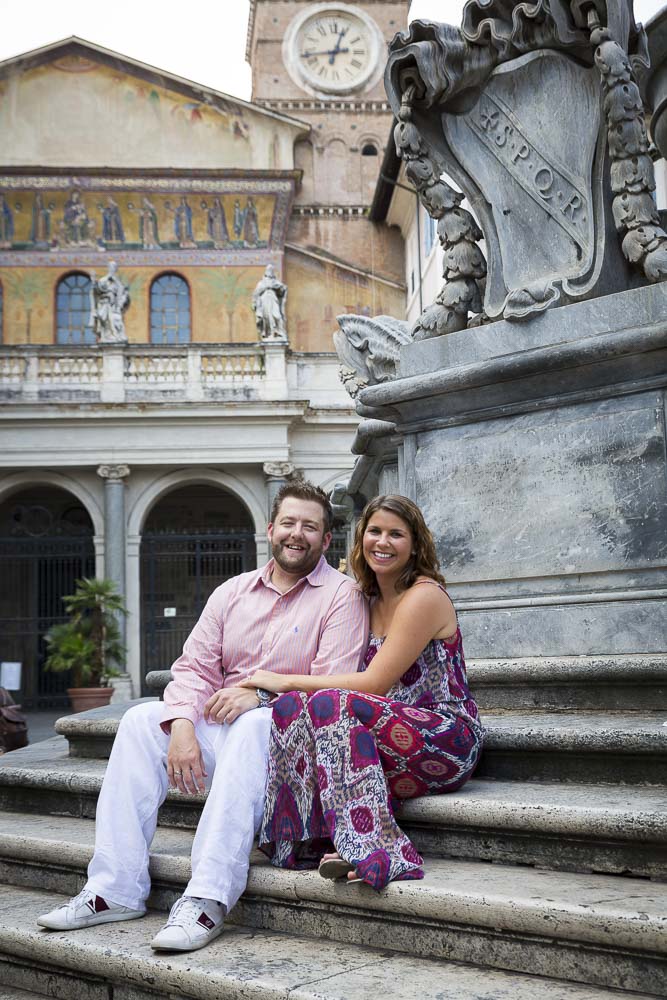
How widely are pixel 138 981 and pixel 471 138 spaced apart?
11.6 feet

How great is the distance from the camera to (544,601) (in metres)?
3.92

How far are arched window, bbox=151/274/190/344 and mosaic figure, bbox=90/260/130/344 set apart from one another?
14.2 ft

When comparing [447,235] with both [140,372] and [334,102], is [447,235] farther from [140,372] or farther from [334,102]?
[334,102]

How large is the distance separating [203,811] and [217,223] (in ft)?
74.0

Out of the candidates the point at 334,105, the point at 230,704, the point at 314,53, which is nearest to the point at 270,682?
the point at 230,704

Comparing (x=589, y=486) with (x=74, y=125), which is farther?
(x=74, y=125)

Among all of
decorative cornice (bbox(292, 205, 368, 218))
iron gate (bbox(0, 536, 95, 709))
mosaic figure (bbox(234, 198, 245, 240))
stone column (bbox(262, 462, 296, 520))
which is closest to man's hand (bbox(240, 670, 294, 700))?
stone column (bbox(262, 462, 296, 520))

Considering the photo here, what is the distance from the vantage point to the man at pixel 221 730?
260 cm

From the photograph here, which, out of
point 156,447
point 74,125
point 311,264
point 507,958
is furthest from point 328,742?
point 74,125

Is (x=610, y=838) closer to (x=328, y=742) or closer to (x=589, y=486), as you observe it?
(x=328, y=742)

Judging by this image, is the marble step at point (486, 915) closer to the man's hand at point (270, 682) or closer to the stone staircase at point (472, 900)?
the stone staircase at point (472, 900)

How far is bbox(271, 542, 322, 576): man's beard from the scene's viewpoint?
3162 millimetres

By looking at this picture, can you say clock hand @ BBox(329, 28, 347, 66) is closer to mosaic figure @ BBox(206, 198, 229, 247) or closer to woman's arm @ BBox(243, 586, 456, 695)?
mosaic figure @ BBox(206, 198, 229, 247)

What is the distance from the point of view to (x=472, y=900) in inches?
90.5
